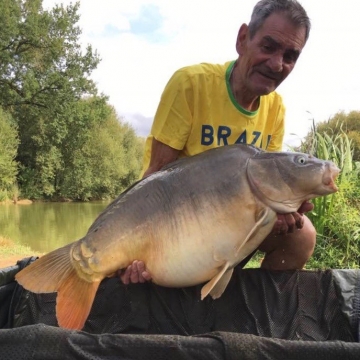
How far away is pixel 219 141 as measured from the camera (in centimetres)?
172

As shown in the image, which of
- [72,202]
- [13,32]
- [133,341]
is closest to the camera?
[133,341]

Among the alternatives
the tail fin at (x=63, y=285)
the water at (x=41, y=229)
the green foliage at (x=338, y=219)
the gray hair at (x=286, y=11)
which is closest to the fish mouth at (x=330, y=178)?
the gray hair at (x=286, y=11)

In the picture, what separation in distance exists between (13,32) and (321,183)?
17003 millimetres

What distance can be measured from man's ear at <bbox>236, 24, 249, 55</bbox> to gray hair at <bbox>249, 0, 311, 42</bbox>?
0.06 metres

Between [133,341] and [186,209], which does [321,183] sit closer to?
[186,209]

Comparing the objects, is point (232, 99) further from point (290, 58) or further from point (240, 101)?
point (290, 58)

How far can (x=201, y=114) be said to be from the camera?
5.57 ft

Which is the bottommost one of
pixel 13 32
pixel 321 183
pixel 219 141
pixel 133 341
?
pixel 133 341

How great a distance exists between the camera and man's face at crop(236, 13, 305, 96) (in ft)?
4.99

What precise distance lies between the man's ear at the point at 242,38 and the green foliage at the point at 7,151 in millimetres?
18071

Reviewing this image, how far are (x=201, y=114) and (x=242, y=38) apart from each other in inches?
12.1

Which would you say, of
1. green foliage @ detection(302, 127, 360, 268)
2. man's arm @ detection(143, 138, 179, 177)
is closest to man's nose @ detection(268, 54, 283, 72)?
man's arm @ detection(143, 138, 179, 177)

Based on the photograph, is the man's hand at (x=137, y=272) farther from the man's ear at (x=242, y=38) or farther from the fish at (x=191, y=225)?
the man's ear at (x=242, y=38)

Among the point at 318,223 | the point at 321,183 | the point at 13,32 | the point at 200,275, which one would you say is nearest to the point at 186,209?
the point at 200,275
